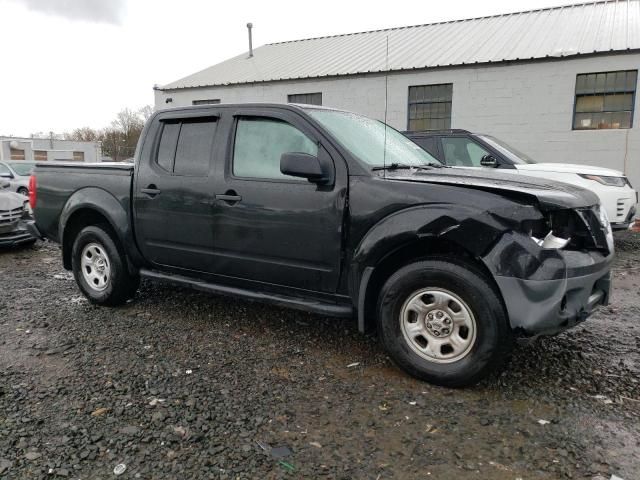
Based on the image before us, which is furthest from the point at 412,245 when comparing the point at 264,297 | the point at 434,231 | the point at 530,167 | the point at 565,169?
the point at 565,169

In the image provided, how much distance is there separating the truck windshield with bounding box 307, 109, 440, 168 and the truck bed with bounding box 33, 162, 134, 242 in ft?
6.57

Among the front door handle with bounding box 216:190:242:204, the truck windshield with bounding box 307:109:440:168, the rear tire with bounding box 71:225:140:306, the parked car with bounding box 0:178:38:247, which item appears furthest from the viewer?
the parked car with bounding box 0:178:38:247

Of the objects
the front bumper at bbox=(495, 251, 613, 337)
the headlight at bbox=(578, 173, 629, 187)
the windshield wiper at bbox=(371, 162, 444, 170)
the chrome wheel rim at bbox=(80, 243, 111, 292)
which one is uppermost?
the windshield wiper at bbox=(371, 162, 444, 170)

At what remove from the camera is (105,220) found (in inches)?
191

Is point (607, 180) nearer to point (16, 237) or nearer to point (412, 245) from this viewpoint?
point (412, 245)

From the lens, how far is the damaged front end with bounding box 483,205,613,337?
2844mm

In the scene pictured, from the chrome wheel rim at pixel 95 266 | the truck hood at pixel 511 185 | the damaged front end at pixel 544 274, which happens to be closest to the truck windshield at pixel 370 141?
the truck hood at pixel 511 185

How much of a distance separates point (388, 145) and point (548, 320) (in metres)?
1.93

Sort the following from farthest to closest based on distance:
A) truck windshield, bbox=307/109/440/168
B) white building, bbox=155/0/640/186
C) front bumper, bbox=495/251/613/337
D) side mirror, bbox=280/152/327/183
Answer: white building, bbox=155/0/640/186 < truck windshield, bbox=307/109/440/168 < side mirror, bbox=280/152/327/183 < front bumper, bbox=495/251/613/337

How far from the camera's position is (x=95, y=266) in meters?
4.95

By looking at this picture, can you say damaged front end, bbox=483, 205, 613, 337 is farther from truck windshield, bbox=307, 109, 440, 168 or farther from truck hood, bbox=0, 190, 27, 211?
truck hood, bbox=0, 190, 27, 211

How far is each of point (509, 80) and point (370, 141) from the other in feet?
37.7

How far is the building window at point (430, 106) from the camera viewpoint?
587 inches

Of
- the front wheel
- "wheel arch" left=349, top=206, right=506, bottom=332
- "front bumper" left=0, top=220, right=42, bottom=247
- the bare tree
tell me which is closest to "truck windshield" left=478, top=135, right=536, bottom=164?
"wheel arch" left=349, top=206, right=506, bottom=332
